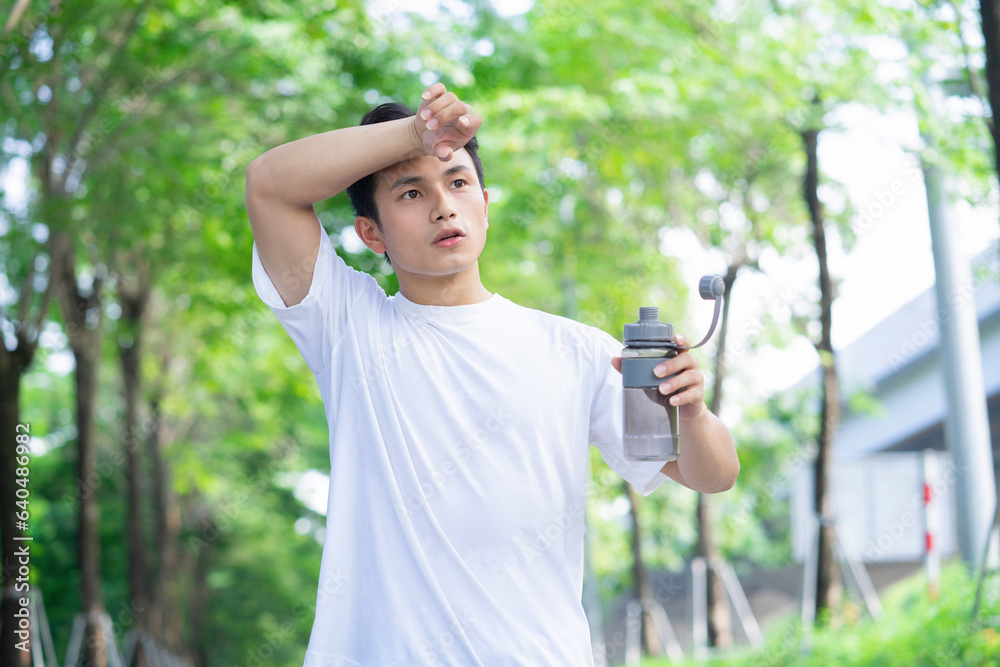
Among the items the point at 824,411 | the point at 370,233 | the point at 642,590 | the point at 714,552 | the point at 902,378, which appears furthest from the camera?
the point at 902,378

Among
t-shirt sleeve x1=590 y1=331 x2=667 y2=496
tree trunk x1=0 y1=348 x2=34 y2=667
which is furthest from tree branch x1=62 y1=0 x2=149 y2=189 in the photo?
t-shirt sleeve x1=590 y1=331 x2=667 y2=496

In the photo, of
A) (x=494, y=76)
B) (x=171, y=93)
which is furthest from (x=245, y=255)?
(x=494, y=76)

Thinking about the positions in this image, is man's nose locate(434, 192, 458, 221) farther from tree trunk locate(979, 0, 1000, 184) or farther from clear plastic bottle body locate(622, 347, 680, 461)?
tree trunk locate(979, 0, 1000, 184)

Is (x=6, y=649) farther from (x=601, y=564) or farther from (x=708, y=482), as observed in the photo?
(x=601, y=564)

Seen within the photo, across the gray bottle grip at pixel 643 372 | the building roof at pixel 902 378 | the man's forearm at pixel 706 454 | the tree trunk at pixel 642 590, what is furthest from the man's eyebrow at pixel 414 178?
the building roof at pixel 902 378

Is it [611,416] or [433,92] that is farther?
[611,416]

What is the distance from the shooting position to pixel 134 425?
14.7m

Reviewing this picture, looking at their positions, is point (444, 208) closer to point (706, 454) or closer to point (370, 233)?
point (370, 233)

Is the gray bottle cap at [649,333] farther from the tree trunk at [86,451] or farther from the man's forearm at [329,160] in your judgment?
the tree trunk at [86,451]

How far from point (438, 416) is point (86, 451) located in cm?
1132

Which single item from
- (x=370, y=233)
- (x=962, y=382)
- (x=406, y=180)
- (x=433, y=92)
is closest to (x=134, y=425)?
(x=962, y=382)

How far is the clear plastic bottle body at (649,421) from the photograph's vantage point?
197 centimetres

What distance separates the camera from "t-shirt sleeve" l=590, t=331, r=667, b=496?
88.3 inches

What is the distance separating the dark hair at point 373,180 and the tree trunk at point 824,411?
28.2 feet
